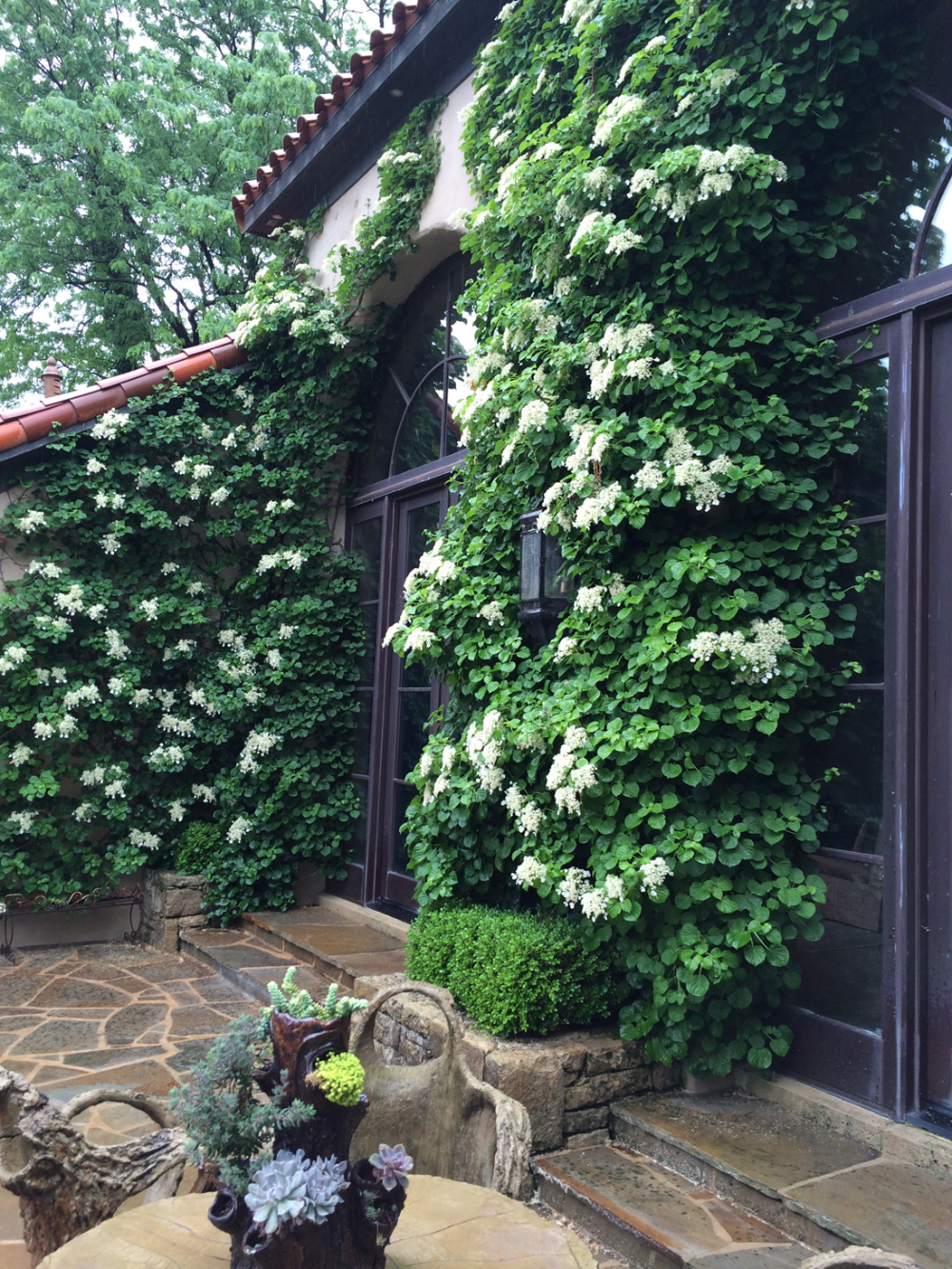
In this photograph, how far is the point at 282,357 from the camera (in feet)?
22.5

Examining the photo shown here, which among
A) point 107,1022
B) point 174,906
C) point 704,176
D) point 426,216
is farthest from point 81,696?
point 704,176

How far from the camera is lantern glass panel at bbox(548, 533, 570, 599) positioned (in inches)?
157

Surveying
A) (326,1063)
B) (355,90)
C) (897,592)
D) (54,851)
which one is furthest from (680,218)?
(54,851)

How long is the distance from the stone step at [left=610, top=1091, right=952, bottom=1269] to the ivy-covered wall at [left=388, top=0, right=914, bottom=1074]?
0.21 meters

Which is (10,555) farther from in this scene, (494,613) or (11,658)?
(494,613)

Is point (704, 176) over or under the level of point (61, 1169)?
over

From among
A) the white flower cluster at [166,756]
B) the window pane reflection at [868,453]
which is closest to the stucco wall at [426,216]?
the window pane reflection at [868,453]

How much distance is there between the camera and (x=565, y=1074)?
329cm

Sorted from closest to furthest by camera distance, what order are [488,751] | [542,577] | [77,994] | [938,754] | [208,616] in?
[938,754] → [488,751] → [542,577] → [77,994] → [208,616]

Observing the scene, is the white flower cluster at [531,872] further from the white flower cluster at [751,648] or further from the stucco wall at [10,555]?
the stucco wall at [10,555]

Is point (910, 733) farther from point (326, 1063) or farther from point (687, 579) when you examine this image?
point (326, 1063)

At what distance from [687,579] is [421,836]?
181cm

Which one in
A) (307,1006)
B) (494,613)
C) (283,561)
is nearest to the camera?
(307,1006)

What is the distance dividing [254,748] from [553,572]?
3265 mm
